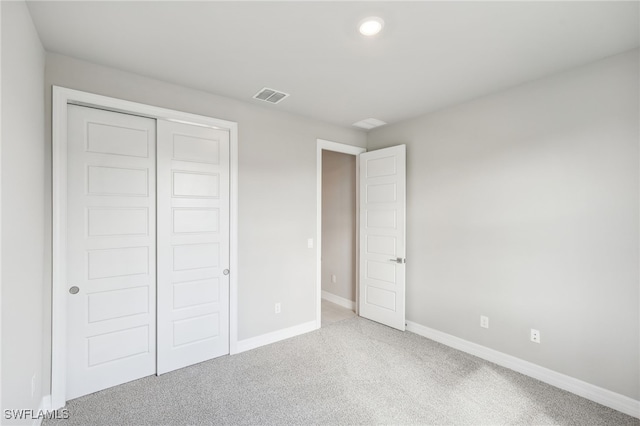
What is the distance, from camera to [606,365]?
2.21m

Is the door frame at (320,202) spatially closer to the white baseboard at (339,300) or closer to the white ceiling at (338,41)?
the white baseboard at (339,300)

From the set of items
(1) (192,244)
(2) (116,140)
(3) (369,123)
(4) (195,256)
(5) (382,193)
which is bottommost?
(4) (195,256)

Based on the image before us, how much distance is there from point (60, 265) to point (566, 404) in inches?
156

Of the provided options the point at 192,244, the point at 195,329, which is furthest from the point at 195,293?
the point at 192,244

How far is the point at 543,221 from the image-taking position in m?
2.53

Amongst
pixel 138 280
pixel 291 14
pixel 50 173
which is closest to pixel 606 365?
pixel 291 14

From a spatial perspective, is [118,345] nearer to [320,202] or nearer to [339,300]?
[320,202]

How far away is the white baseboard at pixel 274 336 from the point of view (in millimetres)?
3059

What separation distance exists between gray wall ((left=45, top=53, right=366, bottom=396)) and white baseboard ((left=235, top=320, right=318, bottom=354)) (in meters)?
0.05

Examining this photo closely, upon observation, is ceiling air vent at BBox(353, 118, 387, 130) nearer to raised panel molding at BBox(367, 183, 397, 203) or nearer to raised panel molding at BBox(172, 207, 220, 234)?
raised panel molding at BBox(367, 183, 397, 203)

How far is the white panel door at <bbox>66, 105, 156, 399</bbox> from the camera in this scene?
2.24m

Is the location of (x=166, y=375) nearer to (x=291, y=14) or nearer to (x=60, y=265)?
(x=60, y=265)

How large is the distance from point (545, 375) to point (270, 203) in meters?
3.03

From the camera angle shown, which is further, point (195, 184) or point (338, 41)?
point (195, 184)
